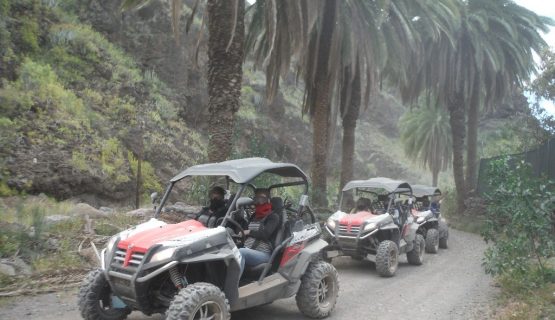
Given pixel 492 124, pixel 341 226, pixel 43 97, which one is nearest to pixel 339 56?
pixel 341 226

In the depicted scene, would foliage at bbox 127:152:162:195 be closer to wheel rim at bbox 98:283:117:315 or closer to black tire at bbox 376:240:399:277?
black tire at bbox 376:240:399:277

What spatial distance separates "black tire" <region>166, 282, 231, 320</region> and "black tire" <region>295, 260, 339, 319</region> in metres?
1.69

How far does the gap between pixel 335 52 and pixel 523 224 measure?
9342mm

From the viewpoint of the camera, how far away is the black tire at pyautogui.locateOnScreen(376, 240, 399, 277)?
10391 mm

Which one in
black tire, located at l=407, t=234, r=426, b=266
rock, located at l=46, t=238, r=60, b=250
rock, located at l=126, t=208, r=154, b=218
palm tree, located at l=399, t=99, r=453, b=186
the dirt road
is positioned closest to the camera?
the dirt road

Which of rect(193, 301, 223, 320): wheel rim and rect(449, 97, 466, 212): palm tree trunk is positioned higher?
rect(449, 97, 466, 212): palm tree trunk

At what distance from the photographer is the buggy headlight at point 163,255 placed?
517 cm

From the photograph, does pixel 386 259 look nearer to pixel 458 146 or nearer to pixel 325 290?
pixel 325 290

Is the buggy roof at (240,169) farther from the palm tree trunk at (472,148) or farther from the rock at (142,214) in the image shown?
the palm tree trunk at (472,148)

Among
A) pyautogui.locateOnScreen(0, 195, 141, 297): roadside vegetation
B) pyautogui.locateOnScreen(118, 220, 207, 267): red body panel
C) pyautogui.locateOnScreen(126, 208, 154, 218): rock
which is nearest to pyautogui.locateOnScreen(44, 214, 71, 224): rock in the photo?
pyautogui.locateOnScreen(0, 195, 141, 297): roadside vegetation

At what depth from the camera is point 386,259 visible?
10391 mm

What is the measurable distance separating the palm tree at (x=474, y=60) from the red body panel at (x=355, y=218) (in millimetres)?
13249

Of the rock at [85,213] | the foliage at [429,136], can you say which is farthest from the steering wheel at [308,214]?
the foliage at [429,136]

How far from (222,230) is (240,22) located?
7477 mm
